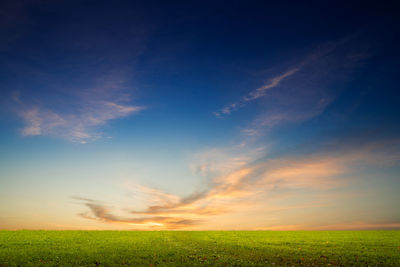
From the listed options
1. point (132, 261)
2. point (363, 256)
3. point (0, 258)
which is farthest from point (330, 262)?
point (0, 258)

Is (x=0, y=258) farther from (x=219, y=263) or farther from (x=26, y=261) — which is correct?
(x=219, y=263)

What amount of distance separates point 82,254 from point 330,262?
2425cm

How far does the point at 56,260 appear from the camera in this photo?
76.4ft

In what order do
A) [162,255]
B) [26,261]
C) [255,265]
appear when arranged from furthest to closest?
[162,255], [26,261], [255,265]

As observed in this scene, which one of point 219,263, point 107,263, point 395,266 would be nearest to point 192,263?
point 219,263

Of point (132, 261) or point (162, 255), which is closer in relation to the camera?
point (132, 261)

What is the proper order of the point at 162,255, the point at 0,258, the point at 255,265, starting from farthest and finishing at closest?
the point at 162,255 < the point at 0,258 < the point at 255,265

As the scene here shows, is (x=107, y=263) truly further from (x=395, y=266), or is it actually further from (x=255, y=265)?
(x=395, y=266)

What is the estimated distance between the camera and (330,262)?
23906 millimetres

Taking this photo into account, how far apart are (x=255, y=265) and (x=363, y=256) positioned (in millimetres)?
14470

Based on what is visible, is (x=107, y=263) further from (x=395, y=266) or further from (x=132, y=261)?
(x=395, y=266)

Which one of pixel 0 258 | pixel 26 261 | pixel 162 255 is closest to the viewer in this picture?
pixel 26 261

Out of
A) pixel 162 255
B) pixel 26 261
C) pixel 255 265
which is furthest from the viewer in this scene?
pixel 162 255

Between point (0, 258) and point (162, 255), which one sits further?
point (162, 255)
